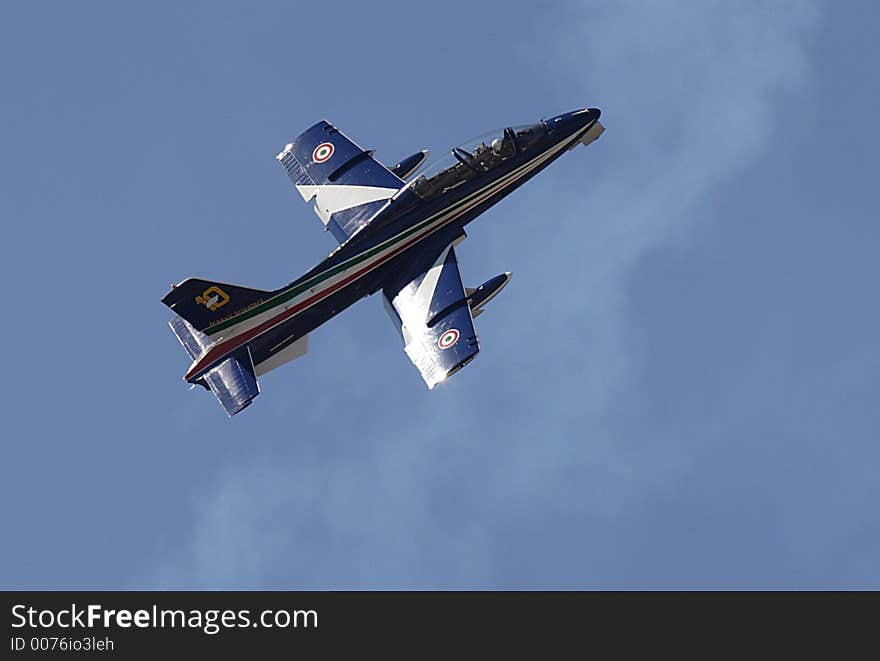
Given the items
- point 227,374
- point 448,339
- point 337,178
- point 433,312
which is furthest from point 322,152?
point 448,339

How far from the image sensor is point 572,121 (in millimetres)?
71250

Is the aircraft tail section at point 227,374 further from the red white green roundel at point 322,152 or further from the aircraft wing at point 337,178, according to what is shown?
the red white green roundel at point 322,152

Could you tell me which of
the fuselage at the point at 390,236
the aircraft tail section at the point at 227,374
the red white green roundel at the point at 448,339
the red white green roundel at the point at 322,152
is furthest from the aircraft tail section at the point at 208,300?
the red white green roundel at the point at 322,152

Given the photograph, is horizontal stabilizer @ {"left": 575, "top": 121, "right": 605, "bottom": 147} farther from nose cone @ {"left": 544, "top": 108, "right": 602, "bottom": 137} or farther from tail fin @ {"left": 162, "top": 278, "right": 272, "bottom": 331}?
tail fin @ {"left": 162, "top": 278, "right": 272, "bottom": 331}

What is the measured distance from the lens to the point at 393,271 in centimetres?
6944

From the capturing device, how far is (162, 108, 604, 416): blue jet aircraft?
66.8 m

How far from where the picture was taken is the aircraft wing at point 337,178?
7131 centimetres

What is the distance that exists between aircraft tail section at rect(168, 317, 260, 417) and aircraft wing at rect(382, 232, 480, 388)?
6197 millimetres

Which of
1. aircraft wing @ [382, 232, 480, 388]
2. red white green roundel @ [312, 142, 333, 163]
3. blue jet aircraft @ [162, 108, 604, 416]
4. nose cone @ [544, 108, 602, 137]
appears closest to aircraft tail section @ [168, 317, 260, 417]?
blue jet aircraft @ [162, 108, 604, 416]

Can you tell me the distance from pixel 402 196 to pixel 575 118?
8.20 m

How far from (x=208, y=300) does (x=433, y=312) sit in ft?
29.1
